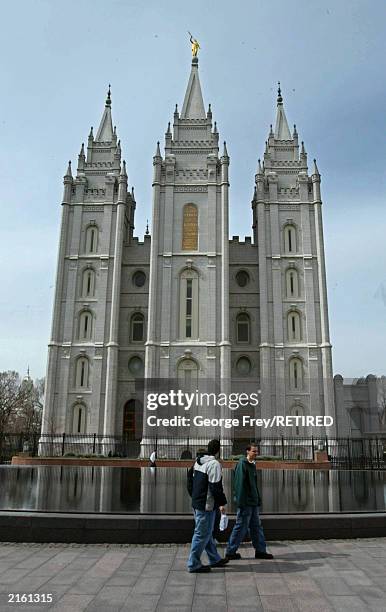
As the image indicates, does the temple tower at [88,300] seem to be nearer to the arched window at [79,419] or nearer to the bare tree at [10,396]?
the arched window at [79,419]

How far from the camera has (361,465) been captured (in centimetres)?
3034

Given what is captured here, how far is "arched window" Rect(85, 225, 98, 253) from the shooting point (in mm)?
41812

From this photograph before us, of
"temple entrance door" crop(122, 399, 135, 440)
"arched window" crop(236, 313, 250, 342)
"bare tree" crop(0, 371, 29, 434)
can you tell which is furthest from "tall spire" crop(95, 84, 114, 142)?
"bare tree" crop(0, 371, 29, 434)

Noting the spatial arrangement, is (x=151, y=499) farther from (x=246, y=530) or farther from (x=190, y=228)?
(x=190, y=228)

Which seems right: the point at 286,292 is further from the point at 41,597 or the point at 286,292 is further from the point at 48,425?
the point at 41,597

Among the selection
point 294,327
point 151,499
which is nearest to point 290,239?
point 294,327

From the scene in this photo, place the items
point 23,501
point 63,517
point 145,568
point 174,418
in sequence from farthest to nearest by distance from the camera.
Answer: point 174,418, point 23,501, point 63,517, point 145,568

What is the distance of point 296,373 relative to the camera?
38.3 m

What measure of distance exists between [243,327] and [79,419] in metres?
14.4

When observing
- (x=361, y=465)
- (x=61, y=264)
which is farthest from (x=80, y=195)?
(x=361, y=465)

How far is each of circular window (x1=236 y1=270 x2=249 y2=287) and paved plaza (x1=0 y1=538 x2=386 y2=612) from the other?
116 feet

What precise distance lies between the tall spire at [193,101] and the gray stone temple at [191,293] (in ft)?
2.35

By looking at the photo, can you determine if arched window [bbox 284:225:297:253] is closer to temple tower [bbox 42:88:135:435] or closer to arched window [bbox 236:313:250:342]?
arched window [bbox 236:313:250:342]

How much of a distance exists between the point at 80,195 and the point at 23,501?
35463 mm
